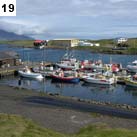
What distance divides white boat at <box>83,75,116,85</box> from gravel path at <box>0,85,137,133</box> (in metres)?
29.5

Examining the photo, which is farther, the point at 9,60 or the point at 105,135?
the point at 9,60

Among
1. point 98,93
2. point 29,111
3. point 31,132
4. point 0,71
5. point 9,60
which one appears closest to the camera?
point 31,132

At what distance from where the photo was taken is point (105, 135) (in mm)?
23172

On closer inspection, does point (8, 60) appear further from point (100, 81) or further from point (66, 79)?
point (100, 81)

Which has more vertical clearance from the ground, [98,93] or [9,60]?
[9,60]

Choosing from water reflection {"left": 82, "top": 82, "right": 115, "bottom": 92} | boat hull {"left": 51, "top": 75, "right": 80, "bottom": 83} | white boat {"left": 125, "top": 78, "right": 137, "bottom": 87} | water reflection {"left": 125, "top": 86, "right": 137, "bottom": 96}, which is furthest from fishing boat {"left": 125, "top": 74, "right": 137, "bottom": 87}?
boat hull {"left": 51, "top": 75, "right": 80, "bottom": 83}

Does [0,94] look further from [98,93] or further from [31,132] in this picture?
[31,132]

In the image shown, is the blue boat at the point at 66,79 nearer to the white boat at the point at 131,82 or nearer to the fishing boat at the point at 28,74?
the fishing boat at the point at 28,74

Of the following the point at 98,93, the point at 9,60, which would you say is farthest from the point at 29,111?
the point at 9,60

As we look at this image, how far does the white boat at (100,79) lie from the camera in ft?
255

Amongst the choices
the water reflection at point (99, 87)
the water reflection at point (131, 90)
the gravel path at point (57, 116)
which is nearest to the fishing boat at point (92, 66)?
the water reflection at point (99, 87)

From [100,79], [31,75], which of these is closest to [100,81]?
[100,79]

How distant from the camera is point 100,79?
7906 cm

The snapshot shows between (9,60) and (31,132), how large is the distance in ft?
243
